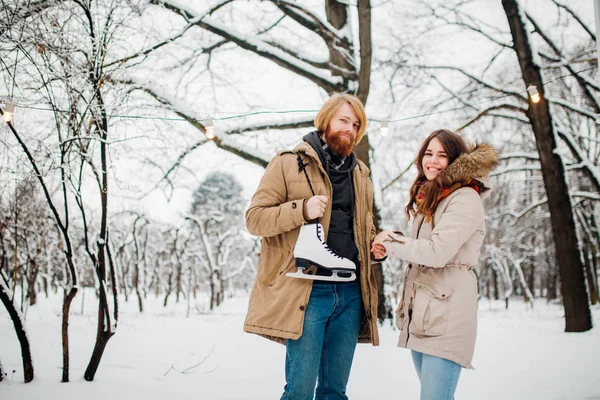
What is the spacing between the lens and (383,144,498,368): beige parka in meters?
1.87

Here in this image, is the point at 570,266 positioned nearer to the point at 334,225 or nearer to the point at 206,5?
the point at 334,225

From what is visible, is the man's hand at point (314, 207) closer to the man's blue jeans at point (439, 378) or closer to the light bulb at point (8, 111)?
the man's blue jeans at point (439, 378)

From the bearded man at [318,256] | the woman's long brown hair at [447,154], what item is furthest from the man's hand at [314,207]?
the woman's long brown hair at [447,154]

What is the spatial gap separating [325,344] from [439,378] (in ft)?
1.76

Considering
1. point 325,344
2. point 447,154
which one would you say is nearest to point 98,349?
point 325,344

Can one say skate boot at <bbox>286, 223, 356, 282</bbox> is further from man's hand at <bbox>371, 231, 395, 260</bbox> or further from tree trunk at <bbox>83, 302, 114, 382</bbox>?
tree trunk at <bbox>83, 302, 114, 382</bbox>

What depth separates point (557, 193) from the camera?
262 inches

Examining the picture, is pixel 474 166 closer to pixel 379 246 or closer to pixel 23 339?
pixel 379 246

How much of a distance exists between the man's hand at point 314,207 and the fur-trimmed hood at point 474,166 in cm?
65

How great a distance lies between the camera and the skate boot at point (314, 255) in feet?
5.86

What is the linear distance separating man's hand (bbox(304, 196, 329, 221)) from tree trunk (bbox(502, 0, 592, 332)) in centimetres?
601

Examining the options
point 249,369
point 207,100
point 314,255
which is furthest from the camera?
point 207,100

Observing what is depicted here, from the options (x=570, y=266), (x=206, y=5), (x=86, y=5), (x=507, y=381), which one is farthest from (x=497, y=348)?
(x=206, y=5)

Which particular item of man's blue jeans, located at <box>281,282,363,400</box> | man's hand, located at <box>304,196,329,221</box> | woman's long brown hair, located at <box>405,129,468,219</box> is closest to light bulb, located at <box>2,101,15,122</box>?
man's hand, located at <box>304,196,329,221</box>
